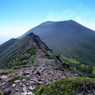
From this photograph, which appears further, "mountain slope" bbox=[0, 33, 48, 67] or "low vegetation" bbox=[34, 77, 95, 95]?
"mountain slope" bbox=[0, 33, 48, 67]

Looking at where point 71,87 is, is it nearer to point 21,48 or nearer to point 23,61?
point 23,61

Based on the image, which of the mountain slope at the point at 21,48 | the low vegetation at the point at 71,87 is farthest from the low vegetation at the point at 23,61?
the low vegetation at the point at 71,87

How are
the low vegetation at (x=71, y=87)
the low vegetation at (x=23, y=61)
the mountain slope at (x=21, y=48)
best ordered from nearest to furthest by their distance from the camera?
the low vegetation at (x=71, y=87), the low vegetation at (x=23, y=61), the mountain slope at (x=21, y=48)

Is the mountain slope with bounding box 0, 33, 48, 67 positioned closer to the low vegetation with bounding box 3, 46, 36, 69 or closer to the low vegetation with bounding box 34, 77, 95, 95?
the low vegetation with bounding box 3, 46, 36, 69

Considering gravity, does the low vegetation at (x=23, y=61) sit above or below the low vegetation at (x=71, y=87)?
below

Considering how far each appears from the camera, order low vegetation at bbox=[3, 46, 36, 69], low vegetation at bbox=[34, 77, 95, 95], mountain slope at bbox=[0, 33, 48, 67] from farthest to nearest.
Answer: mountain slope at bbox=[0, 33, 48, 67]
low vegetation at bbox=[3, 46, 36, 69]
low vegetation at bbox=[34, 77, 95, 95]

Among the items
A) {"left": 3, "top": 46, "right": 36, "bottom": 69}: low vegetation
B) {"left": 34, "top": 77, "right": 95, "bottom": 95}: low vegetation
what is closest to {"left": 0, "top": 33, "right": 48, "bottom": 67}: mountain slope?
{"left": 3, "top": 46, "right": 36, "bottom": 69}: low vegetation

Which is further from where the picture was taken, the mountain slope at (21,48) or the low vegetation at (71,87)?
the mountain slope at (21,48)

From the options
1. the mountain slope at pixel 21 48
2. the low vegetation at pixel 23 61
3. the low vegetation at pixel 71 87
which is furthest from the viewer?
the mountain slope at pixel 21 48

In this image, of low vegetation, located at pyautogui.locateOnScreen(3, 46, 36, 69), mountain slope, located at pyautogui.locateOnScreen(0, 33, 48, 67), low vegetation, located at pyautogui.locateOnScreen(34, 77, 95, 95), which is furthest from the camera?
mountain slope, located at pyautogui.locateOnScreen(0, 33, 48, 67)

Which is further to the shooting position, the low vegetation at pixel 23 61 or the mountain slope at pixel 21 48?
the mountain slope at pixel 21 48

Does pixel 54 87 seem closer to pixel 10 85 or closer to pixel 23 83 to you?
pixel 23 83

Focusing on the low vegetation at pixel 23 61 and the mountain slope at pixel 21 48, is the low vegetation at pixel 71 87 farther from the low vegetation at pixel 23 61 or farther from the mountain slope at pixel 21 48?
the mountain slope at pixel 21 48
